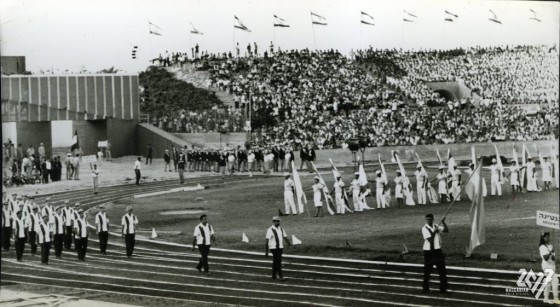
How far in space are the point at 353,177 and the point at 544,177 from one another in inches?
120

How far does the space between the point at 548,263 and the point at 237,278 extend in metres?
4.34

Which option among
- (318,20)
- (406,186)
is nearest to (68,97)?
(318,20)

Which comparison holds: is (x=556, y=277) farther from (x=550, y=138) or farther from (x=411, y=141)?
(x=411, y=141)

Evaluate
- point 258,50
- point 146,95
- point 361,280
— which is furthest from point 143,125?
point 361,280

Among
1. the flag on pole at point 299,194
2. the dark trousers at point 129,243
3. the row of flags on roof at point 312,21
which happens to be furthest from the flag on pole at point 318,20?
the dark trousers at point 129,243

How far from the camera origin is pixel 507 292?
1083 cm

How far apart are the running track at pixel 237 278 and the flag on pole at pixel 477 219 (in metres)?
0.64

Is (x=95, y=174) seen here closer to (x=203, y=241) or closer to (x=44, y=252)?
(x=44, y=252)

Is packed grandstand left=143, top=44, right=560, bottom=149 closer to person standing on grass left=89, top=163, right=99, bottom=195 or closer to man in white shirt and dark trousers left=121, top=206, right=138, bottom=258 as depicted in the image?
person standing on grass left=89, top=163, right=99, bottom=195

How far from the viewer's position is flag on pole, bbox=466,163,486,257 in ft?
39.2

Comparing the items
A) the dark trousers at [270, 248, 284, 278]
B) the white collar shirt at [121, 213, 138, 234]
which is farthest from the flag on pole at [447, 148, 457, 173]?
the white collar shirt at [121, 213, 138, 234]

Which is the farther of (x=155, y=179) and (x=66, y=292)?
(x=155, y=179)

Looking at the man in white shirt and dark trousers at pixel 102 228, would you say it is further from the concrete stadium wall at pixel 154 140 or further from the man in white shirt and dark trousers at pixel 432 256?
the man in white shirt and dark trousers at pixel 432 256

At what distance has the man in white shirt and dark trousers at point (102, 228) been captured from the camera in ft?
41.9
